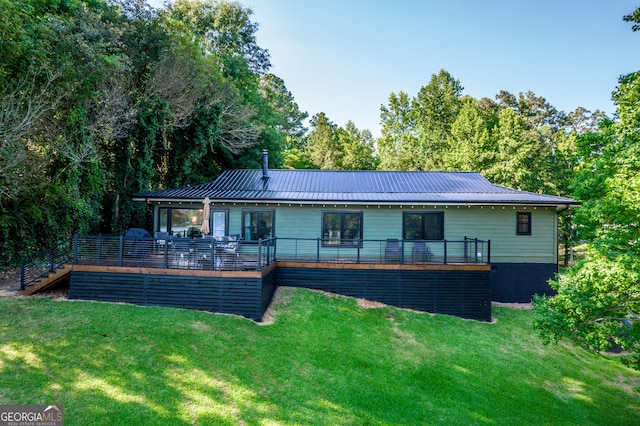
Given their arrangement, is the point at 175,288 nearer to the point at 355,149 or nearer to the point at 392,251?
the point at 392,251

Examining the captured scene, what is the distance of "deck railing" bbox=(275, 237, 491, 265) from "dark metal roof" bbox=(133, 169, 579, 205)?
5.40 feet

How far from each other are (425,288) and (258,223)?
651cm

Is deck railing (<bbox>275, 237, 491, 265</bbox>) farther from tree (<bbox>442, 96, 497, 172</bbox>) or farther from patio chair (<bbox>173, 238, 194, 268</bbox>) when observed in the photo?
tree (<bbox>442, 96, 497, 172</bbox>)

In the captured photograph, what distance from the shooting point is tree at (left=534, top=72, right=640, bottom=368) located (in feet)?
20.3

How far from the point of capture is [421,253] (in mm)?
11492

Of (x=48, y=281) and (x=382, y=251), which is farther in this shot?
(x=382, y=251)

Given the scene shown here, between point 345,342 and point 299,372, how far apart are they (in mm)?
1869

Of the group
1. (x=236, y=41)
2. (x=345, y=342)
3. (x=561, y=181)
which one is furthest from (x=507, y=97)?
(x=345, y=342)

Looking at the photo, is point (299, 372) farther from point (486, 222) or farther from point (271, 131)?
point (271, 131)

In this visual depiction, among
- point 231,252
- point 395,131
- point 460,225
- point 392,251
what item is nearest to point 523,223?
point 460,225

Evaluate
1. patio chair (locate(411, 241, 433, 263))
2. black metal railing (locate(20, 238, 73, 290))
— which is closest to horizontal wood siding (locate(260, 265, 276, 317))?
patio chair (locate(411, 241, 433, 263))

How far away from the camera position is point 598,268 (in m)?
6.35

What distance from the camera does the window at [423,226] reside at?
12484 mm

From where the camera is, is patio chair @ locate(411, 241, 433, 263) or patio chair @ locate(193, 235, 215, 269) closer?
patio chair @ locate(193, 235, 215, 269)
